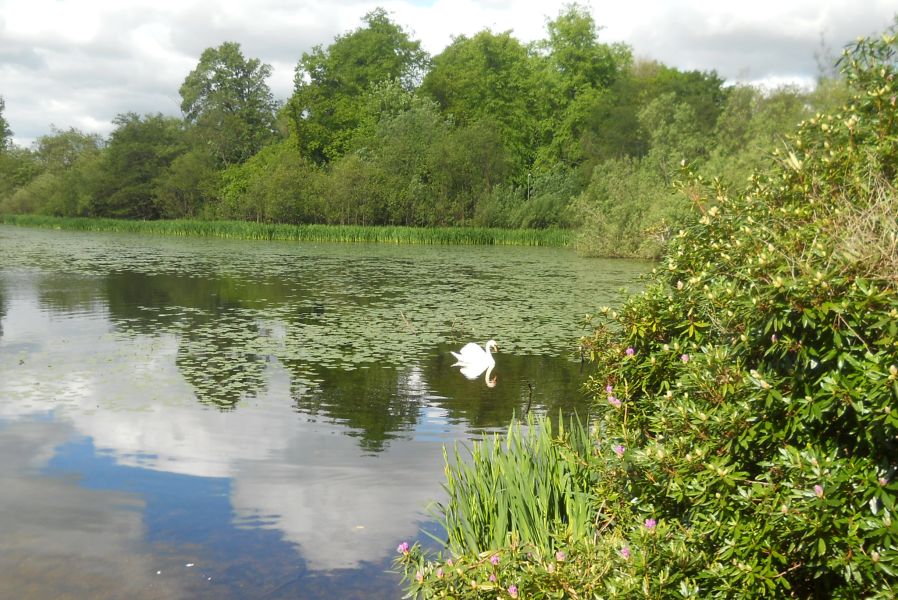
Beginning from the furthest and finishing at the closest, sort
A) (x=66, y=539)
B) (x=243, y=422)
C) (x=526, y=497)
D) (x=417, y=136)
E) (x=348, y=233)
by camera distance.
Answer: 1. (x=417, y=136)
2. (x=348, y=233)
3. (x=243, y=422)
4. (x=66, y=539)
5. (x=526, y=497)

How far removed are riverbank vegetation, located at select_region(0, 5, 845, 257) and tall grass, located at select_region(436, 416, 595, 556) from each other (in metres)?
35.2

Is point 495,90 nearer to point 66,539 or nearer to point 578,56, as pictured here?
point 578,56

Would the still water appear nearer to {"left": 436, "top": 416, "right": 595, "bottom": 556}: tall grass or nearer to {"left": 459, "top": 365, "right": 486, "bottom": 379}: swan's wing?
{"left": 459, "top": 365, "right": 486, "bottom": 379}: swan's wing

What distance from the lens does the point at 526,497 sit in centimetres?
403

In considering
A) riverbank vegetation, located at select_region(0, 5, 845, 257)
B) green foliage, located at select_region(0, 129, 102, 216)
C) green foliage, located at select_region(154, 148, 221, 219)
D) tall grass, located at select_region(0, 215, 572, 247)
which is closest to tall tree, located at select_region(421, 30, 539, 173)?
riverbank vegetation, located at select_region(0, 5, 845, 257)

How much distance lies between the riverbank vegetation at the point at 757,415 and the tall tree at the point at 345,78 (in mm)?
58926

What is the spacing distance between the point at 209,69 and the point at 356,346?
6664 cm

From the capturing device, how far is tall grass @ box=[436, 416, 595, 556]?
394 cm

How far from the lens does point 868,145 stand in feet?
13.2

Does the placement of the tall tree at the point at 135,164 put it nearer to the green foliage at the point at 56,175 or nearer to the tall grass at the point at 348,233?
the green foliage at the point at 56,175

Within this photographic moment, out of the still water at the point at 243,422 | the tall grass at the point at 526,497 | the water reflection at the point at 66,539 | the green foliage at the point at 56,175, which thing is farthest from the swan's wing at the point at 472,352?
the green foliage at the point at 56,175

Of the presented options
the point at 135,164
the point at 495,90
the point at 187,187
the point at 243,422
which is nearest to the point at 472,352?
the point at 243,422

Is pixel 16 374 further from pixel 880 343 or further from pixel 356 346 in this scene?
pixel 880 343

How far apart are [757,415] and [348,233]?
45.8 m
